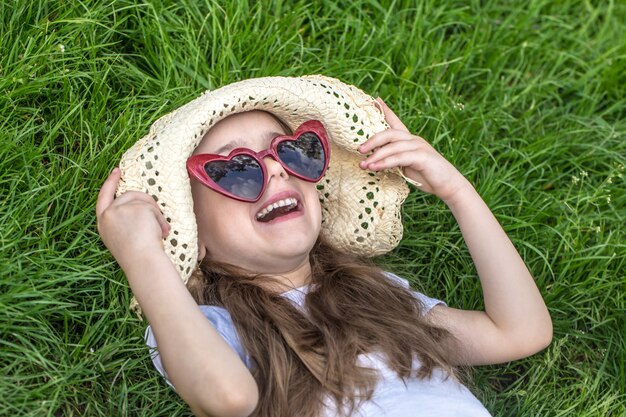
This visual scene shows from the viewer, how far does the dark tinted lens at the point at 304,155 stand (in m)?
2.67

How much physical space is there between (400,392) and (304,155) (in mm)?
769

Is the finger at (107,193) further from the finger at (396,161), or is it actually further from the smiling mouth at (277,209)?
the finger at (396,161)

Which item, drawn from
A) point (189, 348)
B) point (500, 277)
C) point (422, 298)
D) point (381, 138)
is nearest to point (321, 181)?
point (381, 138)

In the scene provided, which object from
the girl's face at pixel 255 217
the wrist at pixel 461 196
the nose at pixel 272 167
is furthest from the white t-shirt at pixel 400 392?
the wrist at pixel 461 196

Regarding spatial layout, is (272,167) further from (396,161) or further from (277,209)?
(396,161)

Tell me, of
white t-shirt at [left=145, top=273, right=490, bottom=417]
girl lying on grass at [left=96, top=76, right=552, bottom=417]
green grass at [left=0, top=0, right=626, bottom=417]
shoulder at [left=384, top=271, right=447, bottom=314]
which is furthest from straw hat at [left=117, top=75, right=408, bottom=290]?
green grass at [left=0, top=0, right=626, bottom=417]

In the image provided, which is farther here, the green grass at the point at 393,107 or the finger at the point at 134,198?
the green grass at the point at 393,107

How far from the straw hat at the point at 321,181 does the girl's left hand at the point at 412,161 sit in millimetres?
55

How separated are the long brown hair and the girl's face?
0.09 metres

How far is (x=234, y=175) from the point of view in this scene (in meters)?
2.57

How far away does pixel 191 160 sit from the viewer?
8.45ft

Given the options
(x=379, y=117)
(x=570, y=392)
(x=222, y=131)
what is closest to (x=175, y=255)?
(x=222, y=131)

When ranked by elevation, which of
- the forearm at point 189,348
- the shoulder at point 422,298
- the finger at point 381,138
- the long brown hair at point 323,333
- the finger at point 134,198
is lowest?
the shoulder at point 422,298

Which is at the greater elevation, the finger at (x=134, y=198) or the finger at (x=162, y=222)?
the finger at (x=134, y=198)
